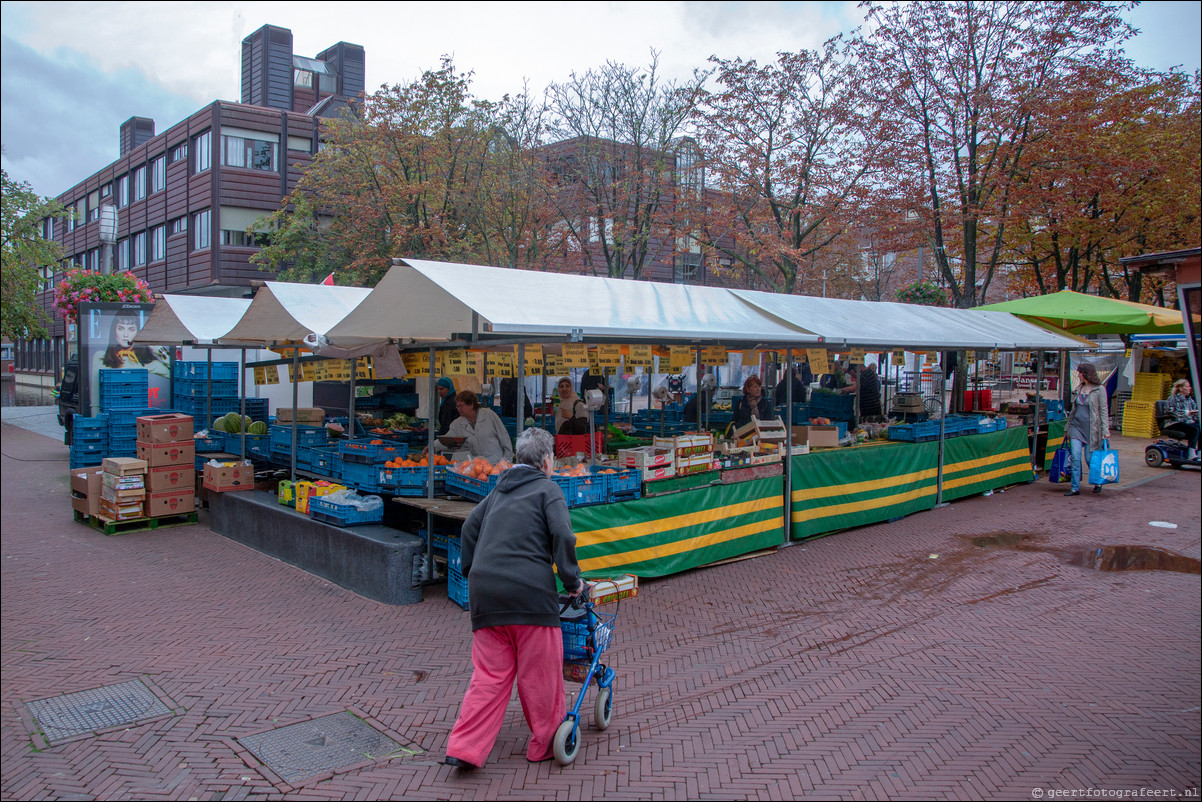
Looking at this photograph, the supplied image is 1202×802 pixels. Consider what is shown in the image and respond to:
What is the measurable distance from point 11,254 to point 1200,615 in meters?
31.4

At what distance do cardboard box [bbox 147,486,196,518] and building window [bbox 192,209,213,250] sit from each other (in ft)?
73.6

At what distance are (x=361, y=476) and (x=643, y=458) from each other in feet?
9.40

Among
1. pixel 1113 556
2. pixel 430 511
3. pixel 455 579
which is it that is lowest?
pixel 1113 556

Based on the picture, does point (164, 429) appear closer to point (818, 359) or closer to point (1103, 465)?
point (818, 359)

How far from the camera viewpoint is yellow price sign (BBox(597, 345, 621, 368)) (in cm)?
784

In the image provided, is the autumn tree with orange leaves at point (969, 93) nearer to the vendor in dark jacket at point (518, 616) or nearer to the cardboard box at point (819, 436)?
the cardboard box at point (819, 436)

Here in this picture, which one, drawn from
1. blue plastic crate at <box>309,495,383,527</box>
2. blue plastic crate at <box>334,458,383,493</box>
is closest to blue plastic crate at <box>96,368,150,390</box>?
blue plastic crate at <box>334,458,383,493</box>

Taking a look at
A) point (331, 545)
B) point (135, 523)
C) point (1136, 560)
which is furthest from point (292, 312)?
point (1136, 560)

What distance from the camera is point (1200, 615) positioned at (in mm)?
6754

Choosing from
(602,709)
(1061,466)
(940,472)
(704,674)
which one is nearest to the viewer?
(602,709)

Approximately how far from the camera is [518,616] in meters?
3.93

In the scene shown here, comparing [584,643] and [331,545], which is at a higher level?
[584,643]

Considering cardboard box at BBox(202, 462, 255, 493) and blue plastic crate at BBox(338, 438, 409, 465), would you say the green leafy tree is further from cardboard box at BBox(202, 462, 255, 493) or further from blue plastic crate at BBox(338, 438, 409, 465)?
blue plastic crate at BBox(338, 438, 409, 465)

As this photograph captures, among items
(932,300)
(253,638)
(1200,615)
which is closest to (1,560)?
(253,638)
